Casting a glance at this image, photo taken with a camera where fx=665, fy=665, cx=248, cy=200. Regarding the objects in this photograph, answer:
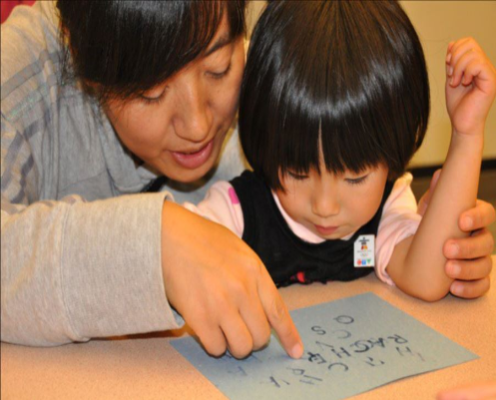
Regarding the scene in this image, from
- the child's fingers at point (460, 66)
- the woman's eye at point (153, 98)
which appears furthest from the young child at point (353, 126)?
the woman's eye at point (153, 98)

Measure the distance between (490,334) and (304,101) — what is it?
0.99 feet

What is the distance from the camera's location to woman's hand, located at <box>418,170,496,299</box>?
28.4 inches

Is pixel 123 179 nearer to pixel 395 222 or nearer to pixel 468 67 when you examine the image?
pixel 395 222

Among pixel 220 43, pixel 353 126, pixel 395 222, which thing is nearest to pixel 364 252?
pixel 395 222

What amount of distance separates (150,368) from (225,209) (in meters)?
0.28

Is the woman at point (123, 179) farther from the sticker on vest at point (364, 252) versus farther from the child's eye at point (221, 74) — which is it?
the sticker on vest at point (364, 252)

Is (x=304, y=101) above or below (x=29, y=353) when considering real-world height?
above

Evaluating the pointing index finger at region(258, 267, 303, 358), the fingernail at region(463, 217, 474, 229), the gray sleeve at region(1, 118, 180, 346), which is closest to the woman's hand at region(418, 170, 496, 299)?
the fingernail at region(463, 217, 474, 229)

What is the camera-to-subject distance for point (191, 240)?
0.62m

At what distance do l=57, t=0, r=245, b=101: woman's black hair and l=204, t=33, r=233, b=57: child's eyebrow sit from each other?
14 millimetres

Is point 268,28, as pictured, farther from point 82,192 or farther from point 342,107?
point 82,192

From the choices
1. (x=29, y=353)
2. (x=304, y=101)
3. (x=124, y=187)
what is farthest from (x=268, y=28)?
(x=29, y=353)

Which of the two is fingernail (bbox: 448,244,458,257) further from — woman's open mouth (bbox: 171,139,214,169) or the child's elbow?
woman's open mouth (bbox: 171,139,214,169)

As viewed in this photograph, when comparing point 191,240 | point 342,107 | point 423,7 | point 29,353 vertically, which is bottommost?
point 29,353
